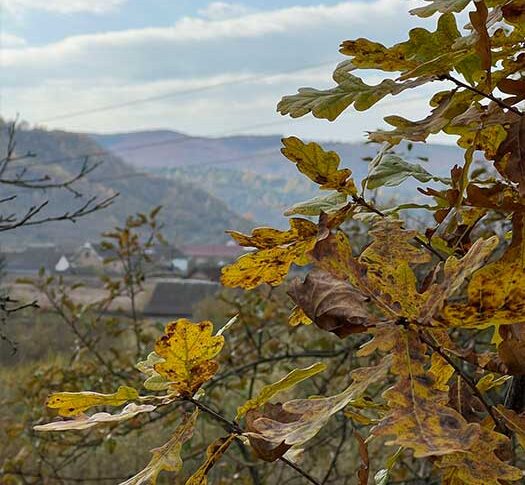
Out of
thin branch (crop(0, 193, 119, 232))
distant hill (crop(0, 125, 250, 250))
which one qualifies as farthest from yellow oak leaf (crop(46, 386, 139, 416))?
distant hill (crop(0, 125, 250, 250))

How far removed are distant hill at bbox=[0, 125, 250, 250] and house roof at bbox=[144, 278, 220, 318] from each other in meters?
9.79

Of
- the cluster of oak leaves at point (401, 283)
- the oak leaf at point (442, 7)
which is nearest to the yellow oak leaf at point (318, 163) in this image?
the cluster of oak leaves at point (401, 283)

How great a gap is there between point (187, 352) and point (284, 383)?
66 millimetres

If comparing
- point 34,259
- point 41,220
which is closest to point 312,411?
point 41,220

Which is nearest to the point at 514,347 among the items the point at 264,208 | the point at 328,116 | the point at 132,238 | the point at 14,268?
the point at 328,116

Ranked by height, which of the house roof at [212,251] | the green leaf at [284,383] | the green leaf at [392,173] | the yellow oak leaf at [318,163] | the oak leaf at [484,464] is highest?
the yellow oak leaf at [318,163]

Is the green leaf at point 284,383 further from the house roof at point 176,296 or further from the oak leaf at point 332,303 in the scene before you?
the house roof at point 176,296

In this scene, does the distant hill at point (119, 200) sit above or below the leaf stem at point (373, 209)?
below

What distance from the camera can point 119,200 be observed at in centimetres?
2012

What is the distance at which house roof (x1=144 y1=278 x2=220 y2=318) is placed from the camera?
9.66 m

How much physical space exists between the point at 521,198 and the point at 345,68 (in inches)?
5.8

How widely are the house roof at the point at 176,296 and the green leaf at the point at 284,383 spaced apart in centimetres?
894

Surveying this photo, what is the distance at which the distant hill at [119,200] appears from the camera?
21.1 m

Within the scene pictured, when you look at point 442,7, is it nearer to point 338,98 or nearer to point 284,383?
point 338,98
